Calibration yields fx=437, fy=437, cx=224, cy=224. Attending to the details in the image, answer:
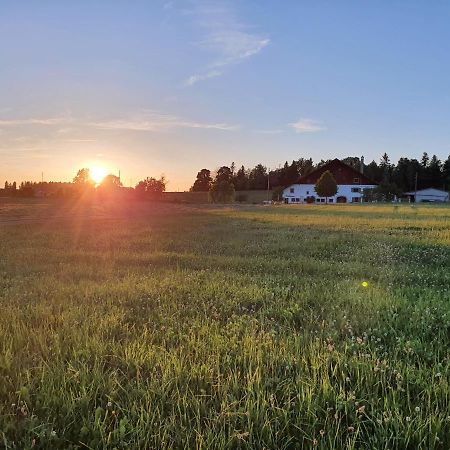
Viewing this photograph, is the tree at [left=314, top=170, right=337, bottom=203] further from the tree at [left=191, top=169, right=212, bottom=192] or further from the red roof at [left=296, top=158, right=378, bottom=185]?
the tree at [left=191, top=169, right=212, bottom=192]

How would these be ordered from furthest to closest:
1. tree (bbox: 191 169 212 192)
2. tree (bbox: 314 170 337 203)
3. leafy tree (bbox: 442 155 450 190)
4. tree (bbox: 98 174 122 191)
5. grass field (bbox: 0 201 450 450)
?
tree (bbox: 191 169 212 192) → leafy tree (bbox: 442 155 450 190) → tree (bbox: 98 174 122 191) → tree (bbox: 314 170 337 203) → grass field (bbox: 0 201 450 450)

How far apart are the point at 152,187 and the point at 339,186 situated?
44.1 meters

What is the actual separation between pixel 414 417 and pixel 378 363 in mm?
684

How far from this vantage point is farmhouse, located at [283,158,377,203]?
104 metres

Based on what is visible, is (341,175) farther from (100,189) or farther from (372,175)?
(100,189)

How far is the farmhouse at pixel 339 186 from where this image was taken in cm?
10356

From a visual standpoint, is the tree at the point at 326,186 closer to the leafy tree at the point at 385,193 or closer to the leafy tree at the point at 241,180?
the leafy tree at the point at 385,193

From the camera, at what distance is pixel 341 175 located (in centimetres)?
10631

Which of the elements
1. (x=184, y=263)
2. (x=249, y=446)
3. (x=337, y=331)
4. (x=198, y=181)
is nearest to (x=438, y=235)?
(x=184, y=263)

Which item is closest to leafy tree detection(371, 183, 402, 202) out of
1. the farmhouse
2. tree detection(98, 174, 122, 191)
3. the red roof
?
the farmhouse

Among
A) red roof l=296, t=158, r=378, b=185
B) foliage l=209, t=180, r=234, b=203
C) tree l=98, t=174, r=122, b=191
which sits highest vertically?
red roof l=296, t=158, r=378, b=185

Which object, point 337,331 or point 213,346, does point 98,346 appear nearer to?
point 213,346

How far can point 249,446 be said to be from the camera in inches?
104

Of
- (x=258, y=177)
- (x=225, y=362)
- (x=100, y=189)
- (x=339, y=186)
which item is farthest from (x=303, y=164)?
→ (x=225, y=362)
